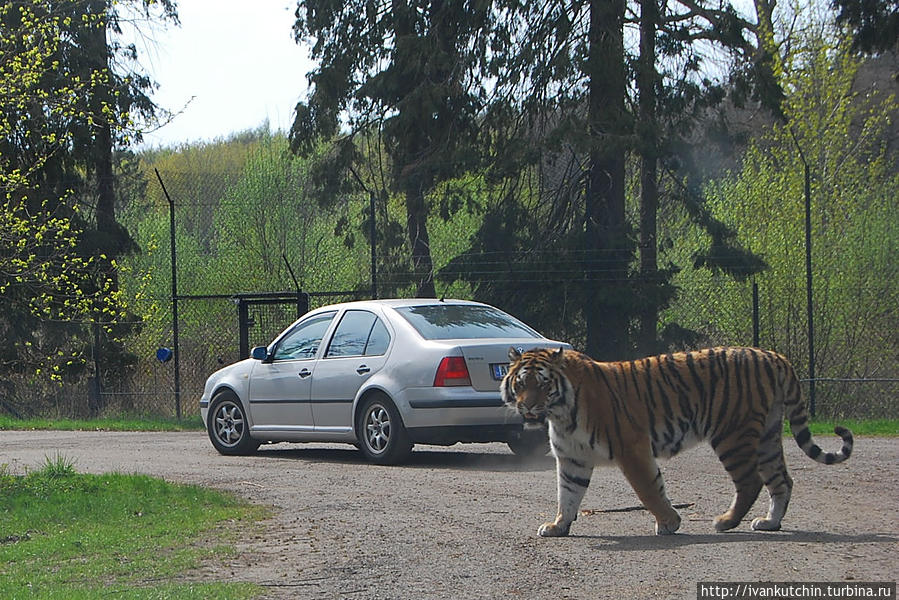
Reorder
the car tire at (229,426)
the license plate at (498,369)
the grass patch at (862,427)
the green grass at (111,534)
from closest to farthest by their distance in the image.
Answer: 1. the green grass at (111,534)
2. the license plate at (498,369)
3. the car tire at (229,426)
4. the grass patch at (862,427)

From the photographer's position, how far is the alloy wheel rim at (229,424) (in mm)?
14195

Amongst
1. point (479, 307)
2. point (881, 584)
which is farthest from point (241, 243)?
point (881, 584)

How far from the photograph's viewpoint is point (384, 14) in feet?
77.7

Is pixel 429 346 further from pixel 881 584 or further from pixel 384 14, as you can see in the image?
pixel 384 14

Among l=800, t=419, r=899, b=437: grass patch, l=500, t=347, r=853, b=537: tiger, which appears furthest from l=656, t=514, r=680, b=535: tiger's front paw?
l=800, t=419, r=899, b=437: grass patch

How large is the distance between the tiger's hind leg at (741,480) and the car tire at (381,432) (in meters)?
4.58

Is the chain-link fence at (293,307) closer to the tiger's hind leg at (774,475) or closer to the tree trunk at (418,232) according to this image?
the tree trunk at (418,232)

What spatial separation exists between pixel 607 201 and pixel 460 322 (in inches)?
356

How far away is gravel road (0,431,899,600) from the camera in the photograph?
670cm

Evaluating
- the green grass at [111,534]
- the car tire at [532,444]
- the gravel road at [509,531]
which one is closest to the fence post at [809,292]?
the gravel road at [509,531]

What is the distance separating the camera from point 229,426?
46.9 ft

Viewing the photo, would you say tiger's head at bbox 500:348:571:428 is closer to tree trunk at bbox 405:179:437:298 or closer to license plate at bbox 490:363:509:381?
license plate at bbox 490:363:509:381

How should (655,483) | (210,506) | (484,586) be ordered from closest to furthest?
(484,586) → (655,483) → (210,506)

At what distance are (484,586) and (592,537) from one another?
1.67 metres
